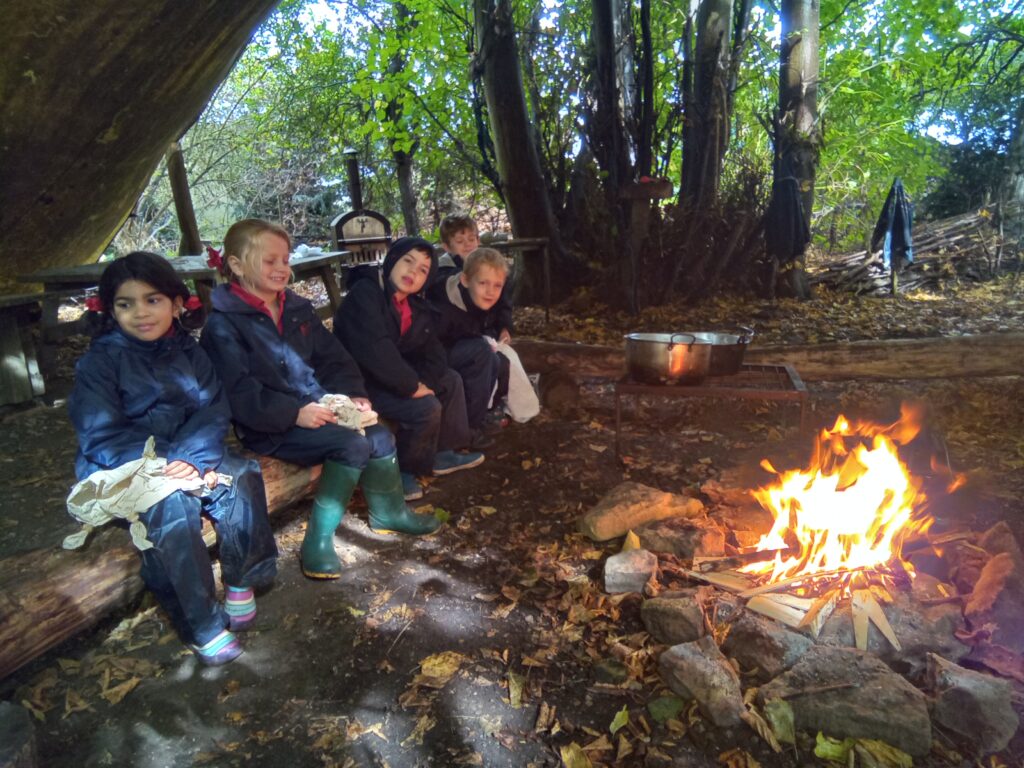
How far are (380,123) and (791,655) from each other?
1040 centimetres

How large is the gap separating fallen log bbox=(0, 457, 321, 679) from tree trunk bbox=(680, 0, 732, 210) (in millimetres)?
8272

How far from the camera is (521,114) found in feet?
26.8

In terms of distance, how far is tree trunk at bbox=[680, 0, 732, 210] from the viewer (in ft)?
29.1

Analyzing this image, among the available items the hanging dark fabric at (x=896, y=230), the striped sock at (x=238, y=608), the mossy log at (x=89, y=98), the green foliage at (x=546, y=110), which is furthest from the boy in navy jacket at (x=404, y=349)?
the hanging dark fabric at (x=896, y=230)

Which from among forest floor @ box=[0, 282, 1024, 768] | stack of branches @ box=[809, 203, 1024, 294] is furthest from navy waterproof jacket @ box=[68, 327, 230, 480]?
stack of branches @ box=[809, 203, 1024, 294]

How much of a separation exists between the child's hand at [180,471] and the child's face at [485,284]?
7.14ft

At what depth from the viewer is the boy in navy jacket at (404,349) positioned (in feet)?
11.8

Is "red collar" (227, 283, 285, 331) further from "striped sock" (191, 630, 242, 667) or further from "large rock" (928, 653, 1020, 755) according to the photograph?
"large rock" (928, 653, 1020, 755)

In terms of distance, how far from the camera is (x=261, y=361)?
301 centimetres

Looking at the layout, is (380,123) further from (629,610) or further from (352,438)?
A: (629,610)

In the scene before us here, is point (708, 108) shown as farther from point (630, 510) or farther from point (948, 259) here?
point (630, 510)

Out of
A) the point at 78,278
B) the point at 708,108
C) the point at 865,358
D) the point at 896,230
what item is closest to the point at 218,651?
the point at 865,358

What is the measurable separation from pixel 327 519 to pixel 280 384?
678 mm

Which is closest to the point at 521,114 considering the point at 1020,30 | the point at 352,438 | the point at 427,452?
the point at 427,452
